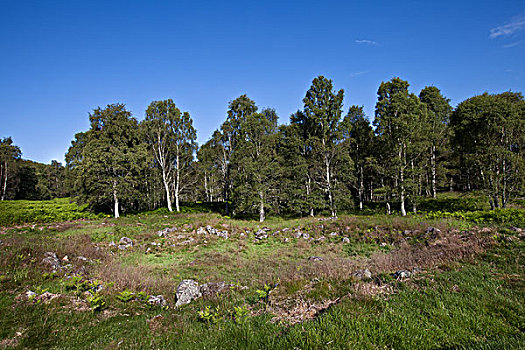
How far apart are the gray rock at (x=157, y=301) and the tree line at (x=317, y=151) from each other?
18088mm

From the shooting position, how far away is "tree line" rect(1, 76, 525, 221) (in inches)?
816

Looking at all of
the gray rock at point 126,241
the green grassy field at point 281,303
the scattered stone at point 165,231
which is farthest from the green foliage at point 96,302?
the scattered stone at point 165,231

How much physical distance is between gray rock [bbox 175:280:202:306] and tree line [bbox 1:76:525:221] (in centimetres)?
1751

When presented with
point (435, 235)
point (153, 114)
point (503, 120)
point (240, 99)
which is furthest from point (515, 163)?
point (153, 114)

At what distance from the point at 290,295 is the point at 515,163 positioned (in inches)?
951

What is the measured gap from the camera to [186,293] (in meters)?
8.05

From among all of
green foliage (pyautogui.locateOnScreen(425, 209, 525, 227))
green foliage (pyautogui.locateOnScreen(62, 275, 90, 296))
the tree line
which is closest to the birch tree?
the tree line

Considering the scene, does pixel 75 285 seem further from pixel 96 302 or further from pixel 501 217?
pixel 501 217

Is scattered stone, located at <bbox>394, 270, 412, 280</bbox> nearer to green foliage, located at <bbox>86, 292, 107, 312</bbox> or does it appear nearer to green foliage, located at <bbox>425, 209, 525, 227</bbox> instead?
green foliage, located at <bbox>86, 292, 107, 312</bbox>

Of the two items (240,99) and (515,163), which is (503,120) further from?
(240,99)

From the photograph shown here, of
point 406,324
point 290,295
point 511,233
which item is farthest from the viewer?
point 511,233

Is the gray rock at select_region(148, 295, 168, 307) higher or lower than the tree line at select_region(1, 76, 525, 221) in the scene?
lower

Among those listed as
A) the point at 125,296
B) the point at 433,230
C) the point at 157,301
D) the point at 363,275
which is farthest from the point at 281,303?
the point at 433,230

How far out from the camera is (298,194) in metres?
27.5
